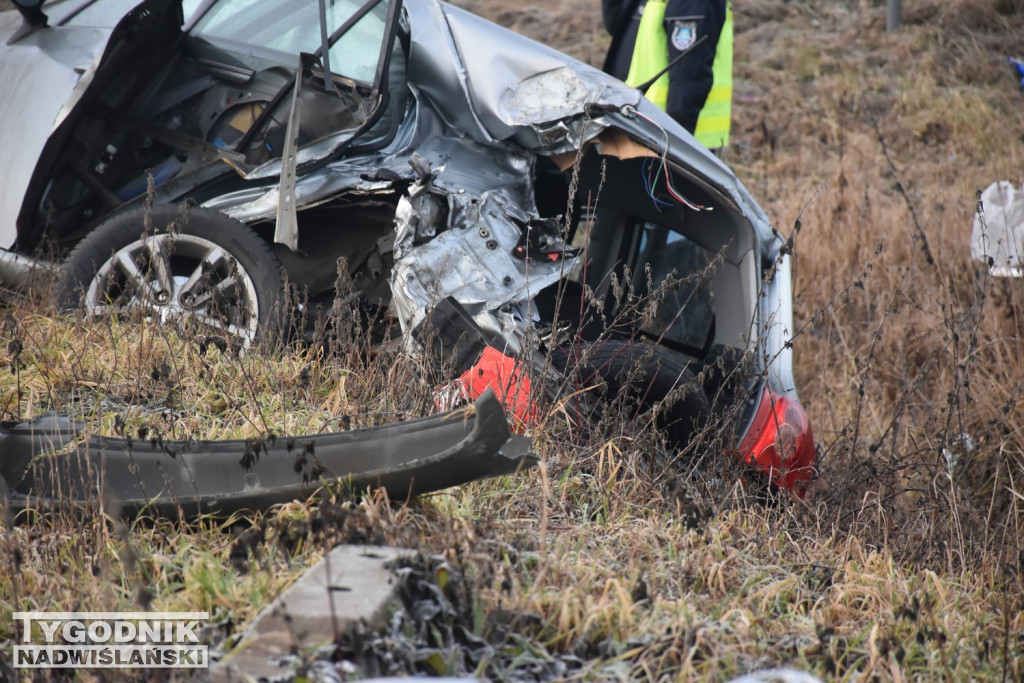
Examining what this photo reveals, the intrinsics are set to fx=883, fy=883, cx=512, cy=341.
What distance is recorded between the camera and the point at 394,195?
3707 mm

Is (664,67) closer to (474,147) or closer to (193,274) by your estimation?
(474,147)

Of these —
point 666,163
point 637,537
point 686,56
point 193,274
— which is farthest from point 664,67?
point 637,537

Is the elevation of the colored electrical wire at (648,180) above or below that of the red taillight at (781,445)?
above

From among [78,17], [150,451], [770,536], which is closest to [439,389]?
[150,451]

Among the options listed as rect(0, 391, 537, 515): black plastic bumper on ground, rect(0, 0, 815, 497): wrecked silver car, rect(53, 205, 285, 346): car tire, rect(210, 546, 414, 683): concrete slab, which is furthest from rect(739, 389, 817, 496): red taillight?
rect(53, 205, 285, 346): car tire

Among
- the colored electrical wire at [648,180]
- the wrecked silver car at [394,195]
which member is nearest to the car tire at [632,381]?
the wrecked silver car at [394,195]

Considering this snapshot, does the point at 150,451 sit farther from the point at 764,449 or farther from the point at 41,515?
the point at 764,449

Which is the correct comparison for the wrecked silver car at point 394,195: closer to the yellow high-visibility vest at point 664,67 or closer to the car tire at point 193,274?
the car tire at point 193,274

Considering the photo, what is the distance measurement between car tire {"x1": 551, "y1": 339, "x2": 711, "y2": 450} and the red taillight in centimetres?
21

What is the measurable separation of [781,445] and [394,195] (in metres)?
1.84

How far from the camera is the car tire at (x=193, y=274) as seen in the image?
3.47m

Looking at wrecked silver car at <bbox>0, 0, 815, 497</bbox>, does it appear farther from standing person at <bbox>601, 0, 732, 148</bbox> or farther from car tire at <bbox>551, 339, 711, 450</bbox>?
standing person at <bbox>601, 0, 732, 148</bbox>

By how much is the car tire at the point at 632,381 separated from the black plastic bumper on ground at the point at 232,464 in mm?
740

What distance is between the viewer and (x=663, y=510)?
9.02 feet
